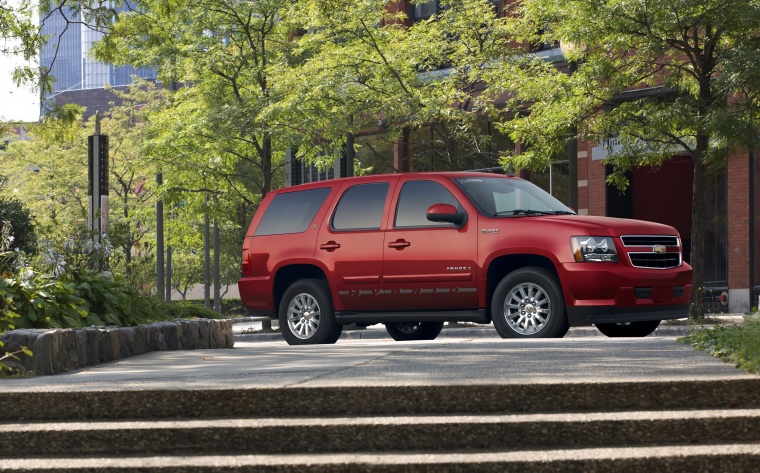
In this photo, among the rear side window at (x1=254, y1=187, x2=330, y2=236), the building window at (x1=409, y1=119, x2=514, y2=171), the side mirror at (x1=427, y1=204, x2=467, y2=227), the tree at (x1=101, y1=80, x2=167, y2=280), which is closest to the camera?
the side mirror at (x1=427, y1=204, x2=467, y2=227)

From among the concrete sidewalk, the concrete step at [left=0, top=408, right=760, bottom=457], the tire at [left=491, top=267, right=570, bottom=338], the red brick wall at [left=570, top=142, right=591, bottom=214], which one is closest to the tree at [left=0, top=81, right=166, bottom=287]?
the red brick wall at [left=570, top=142, right=591, bottom=214]

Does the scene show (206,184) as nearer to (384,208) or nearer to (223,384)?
(384,208)

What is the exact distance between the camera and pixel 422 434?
6984 mm

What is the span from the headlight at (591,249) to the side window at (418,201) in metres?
1.68

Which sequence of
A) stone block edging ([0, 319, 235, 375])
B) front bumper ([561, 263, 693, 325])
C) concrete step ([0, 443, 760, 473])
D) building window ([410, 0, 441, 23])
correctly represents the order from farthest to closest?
1. building window ([410, 0, 441, 23])
2. front bumper ([561, 263, 693, 325])
3. stone block edging ([0, 319, 235, 375])
4. concrete step ([0, 443, 760, 473])

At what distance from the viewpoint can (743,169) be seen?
28750 millimetres

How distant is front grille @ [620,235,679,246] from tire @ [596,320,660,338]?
97cm

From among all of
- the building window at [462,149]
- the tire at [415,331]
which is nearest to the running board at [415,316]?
the tire at [415,331]

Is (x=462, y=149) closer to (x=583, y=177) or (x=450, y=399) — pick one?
(x=583, y=177)

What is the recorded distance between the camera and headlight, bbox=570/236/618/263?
44.0 ft

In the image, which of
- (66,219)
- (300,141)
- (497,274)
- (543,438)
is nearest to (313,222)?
(497,274)

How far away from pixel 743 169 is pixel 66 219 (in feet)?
103

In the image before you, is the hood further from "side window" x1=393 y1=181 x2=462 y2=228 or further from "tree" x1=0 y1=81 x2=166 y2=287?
"tree" x1=0 y1=81 x2=166 y2=287

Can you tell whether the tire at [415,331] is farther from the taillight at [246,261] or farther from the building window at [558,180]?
the building window at [558,180]
